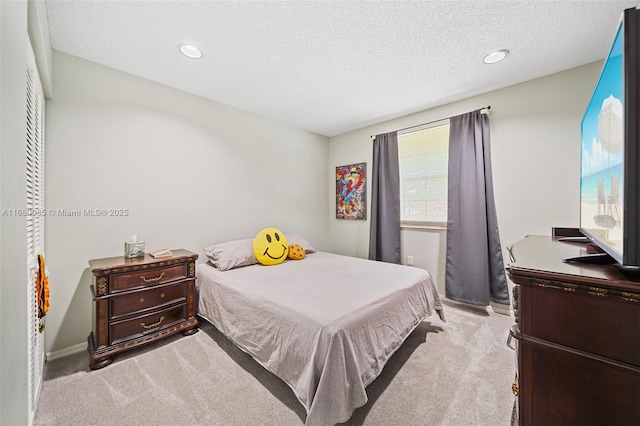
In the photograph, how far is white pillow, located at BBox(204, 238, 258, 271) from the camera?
2.58 metres

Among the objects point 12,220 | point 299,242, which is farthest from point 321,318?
point 299,242

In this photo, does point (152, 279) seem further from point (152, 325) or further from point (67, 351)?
point (67, 351)

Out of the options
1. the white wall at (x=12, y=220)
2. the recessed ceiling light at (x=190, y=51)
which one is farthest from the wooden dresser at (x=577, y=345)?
the recessed ceiling light at (x=190, y=51)

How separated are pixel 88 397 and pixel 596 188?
120 inches

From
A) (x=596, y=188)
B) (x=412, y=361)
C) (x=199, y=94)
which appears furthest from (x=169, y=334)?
(x=596, y=188)

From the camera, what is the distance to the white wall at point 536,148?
235cm

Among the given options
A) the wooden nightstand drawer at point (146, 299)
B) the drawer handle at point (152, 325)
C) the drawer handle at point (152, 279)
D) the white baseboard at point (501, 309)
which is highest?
the drawer handle at point (152, 279)

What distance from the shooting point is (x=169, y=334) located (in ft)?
7.14

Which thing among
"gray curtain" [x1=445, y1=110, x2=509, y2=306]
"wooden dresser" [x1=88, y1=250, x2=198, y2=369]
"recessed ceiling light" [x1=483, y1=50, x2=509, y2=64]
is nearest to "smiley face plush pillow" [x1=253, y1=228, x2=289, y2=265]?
"wooden dresser" [x1=88, y1=250, x2=198, y2=369]

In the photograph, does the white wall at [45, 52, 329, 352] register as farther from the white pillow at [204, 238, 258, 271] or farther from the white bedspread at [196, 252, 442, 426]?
the white bedspread at [196, 252, 442, 426]

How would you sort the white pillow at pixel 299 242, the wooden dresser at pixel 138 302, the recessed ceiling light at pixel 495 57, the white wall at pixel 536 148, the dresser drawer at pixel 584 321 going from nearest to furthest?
the dresser drawer at pixel 584 321
the wooden dresser at pixel 138 302
the recessed ceiling light at pixel 495 57
the white wall at pixel 536 148
the white pillow at pixel 299 242

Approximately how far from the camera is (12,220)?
84 centimetres

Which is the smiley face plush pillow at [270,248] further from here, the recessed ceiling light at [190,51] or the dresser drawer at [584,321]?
the dresser drawer at [584,321]

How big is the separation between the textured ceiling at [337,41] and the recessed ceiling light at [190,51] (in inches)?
2.0
